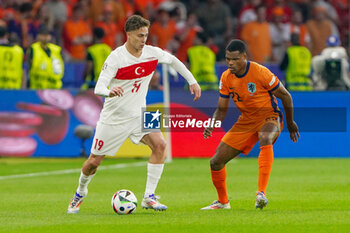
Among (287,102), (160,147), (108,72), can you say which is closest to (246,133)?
(287,102)

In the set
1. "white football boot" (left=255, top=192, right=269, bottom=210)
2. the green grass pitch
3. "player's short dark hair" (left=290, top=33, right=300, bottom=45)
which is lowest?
the green grass pitch

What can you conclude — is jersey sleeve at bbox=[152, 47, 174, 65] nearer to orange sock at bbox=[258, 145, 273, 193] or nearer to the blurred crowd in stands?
orange sock at bbox=[258, 145, 273, 193]

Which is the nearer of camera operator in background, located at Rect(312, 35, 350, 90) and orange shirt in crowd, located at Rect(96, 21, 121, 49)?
camera operator in background, located at Rect(312, 35, 350, 90)

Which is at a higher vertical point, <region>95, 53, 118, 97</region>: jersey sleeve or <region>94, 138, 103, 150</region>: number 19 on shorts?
<region>95, 53, 118, 97</region>: jersey sleeve

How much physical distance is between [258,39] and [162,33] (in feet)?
8.02

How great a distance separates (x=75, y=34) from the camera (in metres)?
22.6

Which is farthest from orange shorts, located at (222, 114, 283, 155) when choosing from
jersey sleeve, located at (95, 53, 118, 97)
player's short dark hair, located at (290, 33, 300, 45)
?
player's short dark hair, located at (290, 33, 300, 45)

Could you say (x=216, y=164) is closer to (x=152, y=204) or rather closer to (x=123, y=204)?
(x=152, y=204)

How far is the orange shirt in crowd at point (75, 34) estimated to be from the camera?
886 inches

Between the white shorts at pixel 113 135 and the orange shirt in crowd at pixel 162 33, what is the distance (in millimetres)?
12479

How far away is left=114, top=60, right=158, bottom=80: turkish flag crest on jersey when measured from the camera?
10.1 m

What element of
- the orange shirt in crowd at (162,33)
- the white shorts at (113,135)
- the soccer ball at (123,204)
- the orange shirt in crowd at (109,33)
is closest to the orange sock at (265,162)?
the white shorts at (113,135)

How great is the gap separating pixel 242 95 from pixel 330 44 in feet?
34.2

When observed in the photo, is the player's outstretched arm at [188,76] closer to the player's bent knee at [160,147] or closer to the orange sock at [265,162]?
the player's bent knee at [160,147]
